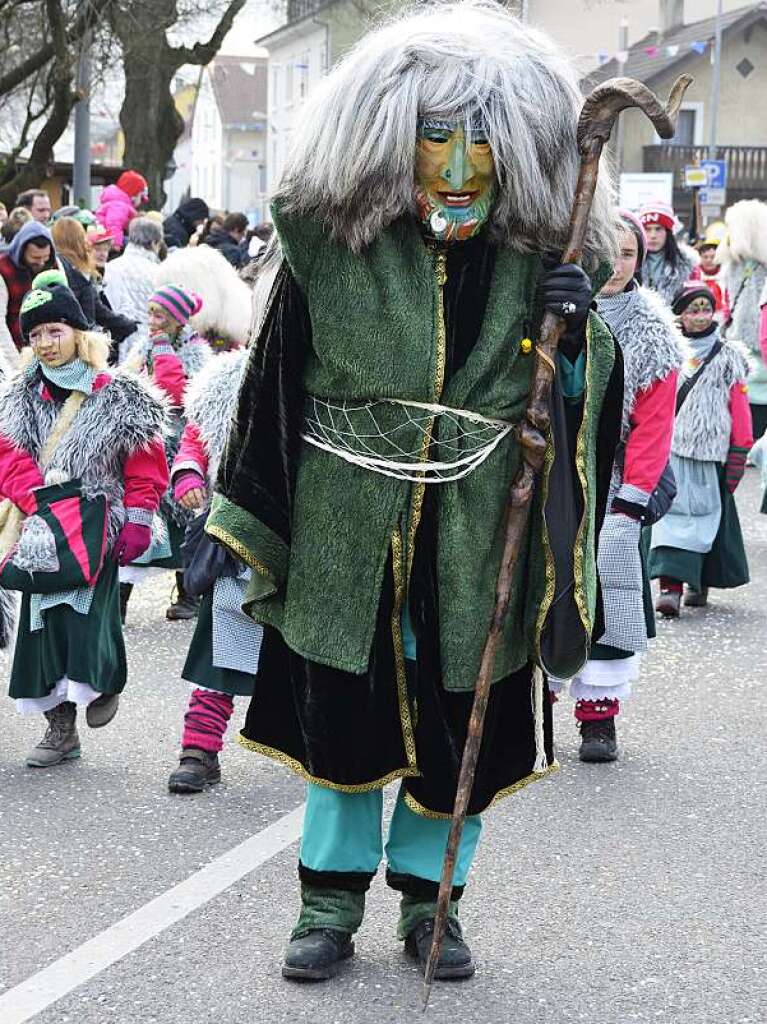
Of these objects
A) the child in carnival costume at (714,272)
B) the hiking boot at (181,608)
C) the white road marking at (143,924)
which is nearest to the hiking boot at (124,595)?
the hiking boot at (181,608)

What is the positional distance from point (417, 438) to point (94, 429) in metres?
2.01

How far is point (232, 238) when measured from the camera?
58.3 feet

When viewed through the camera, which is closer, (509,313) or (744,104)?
(509,313)

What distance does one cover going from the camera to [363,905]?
385cm

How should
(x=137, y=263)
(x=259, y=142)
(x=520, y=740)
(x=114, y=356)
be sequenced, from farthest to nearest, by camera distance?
1. (x=259, y=142)
2. (x=137, y=263)
3. (x=114, y=356)
4. (x=520, y=740)

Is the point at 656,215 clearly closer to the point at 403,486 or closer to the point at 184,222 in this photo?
the point at 403,486

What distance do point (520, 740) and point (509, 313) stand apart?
3.15 feet

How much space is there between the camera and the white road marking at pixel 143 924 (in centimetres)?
372

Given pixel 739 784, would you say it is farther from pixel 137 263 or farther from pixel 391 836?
pixel 137 263

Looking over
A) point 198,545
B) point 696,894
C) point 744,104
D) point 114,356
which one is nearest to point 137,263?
point 114,356

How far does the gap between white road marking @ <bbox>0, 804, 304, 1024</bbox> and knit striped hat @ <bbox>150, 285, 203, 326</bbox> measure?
315cm

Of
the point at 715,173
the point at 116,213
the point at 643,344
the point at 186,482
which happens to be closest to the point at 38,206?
the point at 116,213

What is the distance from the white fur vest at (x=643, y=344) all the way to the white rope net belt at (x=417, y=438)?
1.81 m

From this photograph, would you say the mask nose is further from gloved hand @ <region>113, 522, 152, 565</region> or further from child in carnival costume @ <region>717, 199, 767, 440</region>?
child in carnival costume @ <region>717, 199, 767, 440</region>
